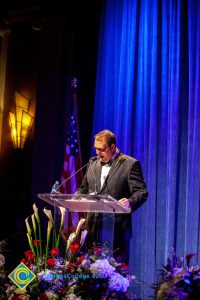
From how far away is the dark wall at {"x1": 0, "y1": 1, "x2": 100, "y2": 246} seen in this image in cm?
593

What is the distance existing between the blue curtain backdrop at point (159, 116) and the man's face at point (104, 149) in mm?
1034

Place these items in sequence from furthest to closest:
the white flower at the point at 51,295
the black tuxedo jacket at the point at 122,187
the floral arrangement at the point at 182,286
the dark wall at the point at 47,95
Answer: the dark wall at the point at 47,95 < the black tuxedo jacket at the point at 122,187 < the white flower at the point at 51,295 < the floral arrangement at the point at 182,286

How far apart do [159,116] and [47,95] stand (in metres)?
1.73

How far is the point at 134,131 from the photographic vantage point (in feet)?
17.2

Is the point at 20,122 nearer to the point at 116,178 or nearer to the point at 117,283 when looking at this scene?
the point at 116,178

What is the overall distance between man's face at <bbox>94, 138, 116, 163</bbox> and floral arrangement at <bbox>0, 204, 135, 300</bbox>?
780mm

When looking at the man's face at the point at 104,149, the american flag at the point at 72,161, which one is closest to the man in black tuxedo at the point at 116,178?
the man's face at the point at 104,149

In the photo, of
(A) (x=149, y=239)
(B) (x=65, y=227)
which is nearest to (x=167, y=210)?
(A) (x=149, y=239)

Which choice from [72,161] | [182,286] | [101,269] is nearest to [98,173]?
[101,269]

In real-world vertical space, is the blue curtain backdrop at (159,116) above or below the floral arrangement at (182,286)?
above

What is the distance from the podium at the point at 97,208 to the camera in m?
3.14

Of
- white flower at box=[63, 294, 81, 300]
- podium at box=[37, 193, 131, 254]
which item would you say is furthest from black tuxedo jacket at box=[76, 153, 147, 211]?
white flower at box=[63, 294, 81, 300]

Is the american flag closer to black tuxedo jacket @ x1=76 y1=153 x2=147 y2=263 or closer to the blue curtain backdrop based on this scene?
the blue curtain backdrop

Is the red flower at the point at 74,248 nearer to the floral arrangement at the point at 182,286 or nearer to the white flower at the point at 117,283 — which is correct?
the white flower at the point at 117,283
